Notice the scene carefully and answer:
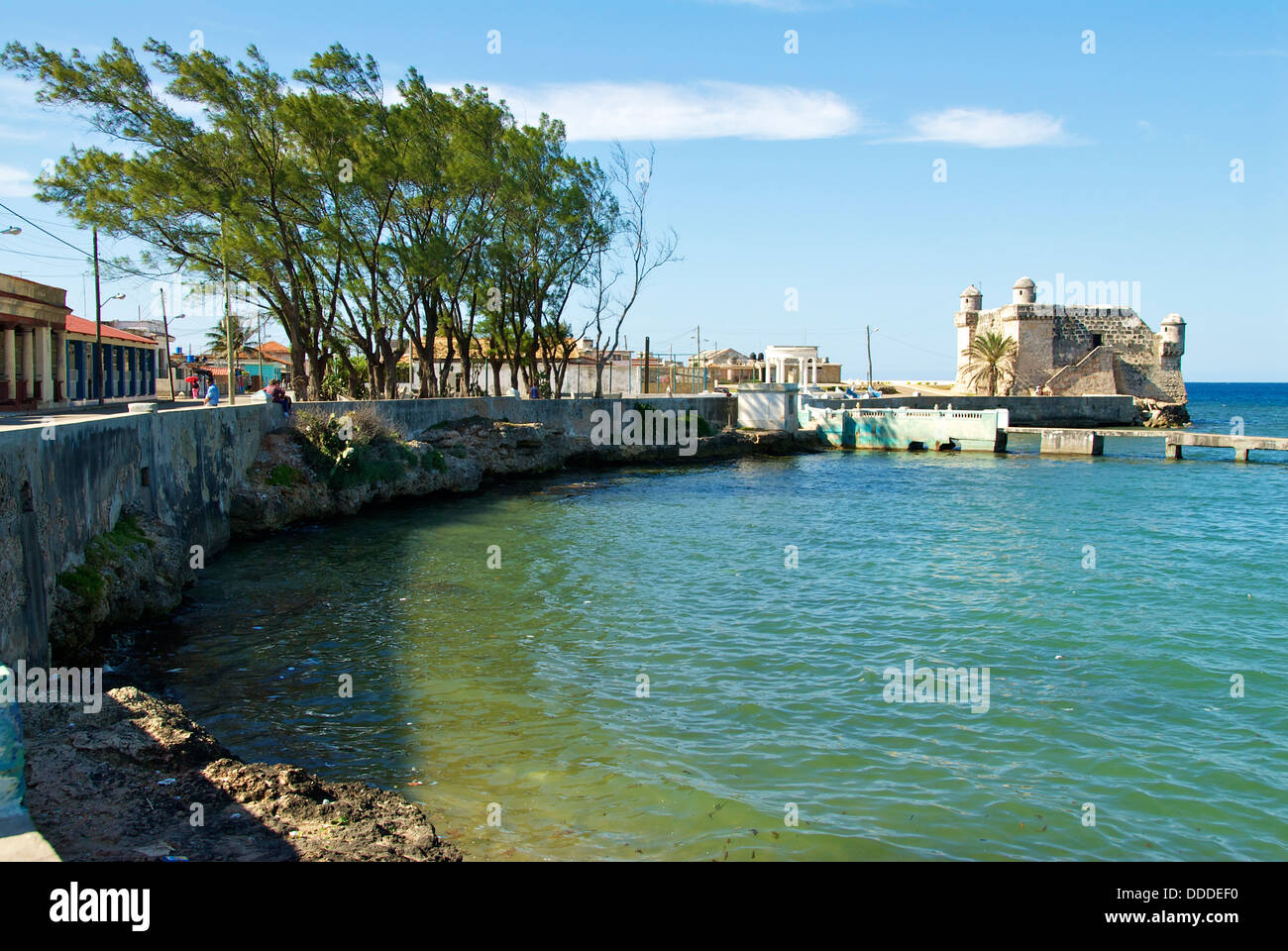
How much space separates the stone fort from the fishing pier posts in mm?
28089

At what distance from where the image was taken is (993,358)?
74.1 metres

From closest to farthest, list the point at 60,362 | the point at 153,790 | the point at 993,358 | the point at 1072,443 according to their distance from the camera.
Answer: the point at 153,790 → the point at 60,362 → the point at 1072,443 → the point at 993,358

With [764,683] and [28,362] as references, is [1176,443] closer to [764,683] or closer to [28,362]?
[764,683]

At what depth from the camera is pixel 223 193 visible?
28859 millimetres

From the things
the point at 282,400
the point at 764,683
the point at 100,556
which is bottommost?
the point at 764,683

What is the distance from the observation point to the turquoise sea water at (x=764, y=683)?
775 centimetres

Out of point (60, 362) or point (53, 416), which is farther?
point (60, 362)

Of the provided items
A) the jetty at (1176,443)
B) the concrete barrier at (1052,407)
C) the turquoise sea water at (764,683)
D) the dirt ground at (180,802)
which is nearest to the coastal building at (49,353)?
the turquoise sea water at (764,683)

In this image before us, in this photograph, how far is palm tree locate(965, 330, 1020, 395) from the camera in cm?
7375

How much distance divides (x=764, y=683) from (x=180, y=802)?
22.3ft

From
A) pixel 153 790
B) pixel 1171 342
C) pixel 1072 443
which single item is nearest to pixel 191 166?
pixel 153 790

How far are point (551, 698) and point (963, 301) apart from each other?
75644 mm

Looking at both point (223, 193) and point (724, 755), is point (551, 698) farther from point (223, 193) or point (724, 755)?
point (223, 193)
